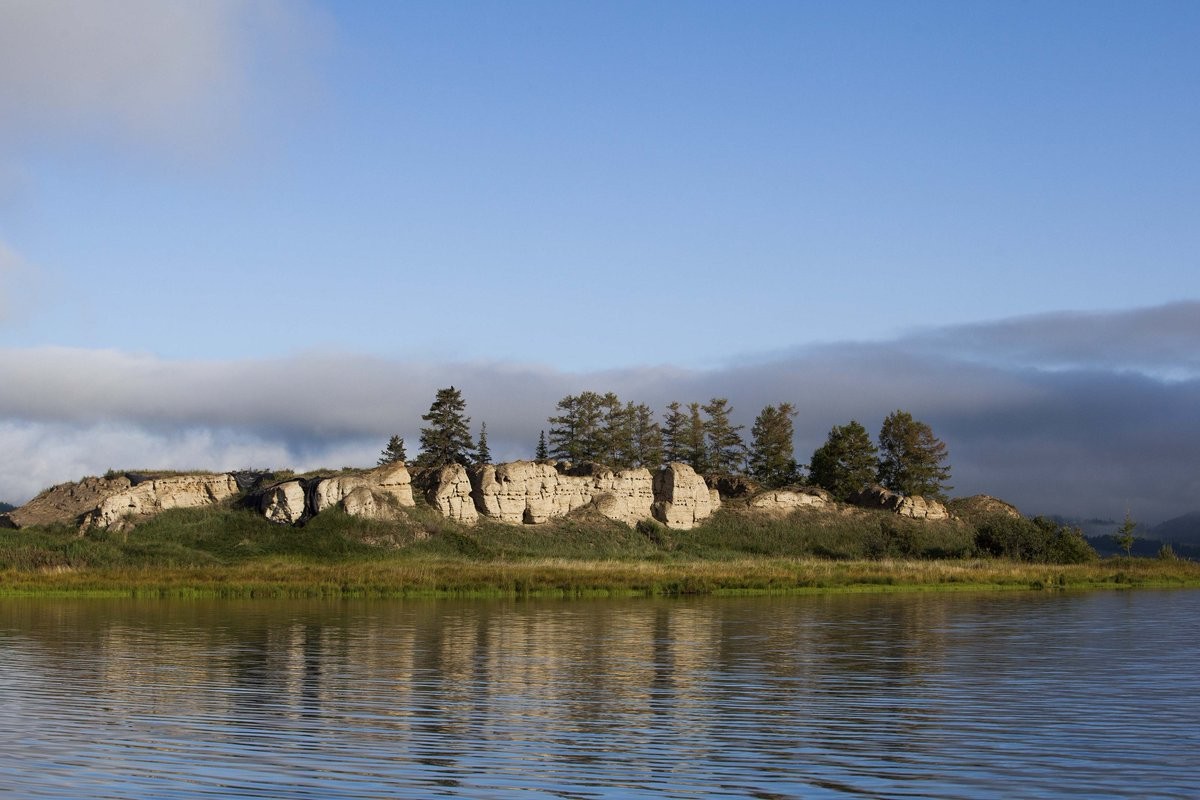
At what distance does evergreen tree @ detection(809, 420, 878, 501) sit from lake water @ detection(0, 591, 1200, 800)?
63.6 m

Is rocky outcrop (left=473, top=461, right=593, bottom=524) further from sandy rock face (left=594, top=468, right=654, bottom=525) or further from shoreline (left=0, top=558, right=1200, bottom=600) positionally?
shoreline (left=0, top=558, right=1200, bottom=600)

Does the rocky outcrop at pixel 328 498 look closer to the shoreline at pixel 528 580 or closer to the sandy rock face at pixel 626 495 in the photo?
the shoreline at pixel 528 580

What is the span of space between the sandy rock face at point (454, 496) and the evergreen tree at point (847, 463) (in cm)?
3382

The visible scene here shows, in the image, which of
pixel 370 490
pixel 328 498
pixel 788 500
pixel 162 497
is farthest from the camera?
pixel 788 500

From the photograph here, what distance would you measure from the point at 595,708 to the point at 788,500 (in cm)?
7598

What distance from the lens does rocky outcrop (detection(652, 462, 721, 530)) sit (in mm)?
91312

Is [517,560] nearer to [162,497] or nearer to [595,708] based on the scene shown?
[162,497]

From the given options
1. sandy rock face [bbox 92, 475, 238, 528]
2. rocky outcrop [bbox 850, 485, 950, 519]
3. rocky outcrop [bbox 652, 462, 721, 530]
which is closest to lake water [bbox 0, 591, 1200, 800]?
sandy rock face [bbox 92, 475, 238, 528]

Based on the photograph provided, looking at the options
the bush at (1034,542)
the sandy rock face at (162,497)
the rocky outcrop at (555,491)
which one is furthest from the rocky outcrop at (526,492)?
the bush at (1034,542)

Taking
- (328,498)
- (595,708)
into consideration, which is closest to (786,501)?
(328,498)

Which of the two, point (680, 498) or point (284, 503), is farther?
point (680, 498)

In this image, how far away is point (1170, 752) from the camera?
1655cm

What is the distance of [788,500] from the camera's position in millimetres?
95688

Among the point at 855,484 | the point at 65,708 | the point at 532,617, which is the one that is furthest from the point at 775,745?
the point at 855,484
